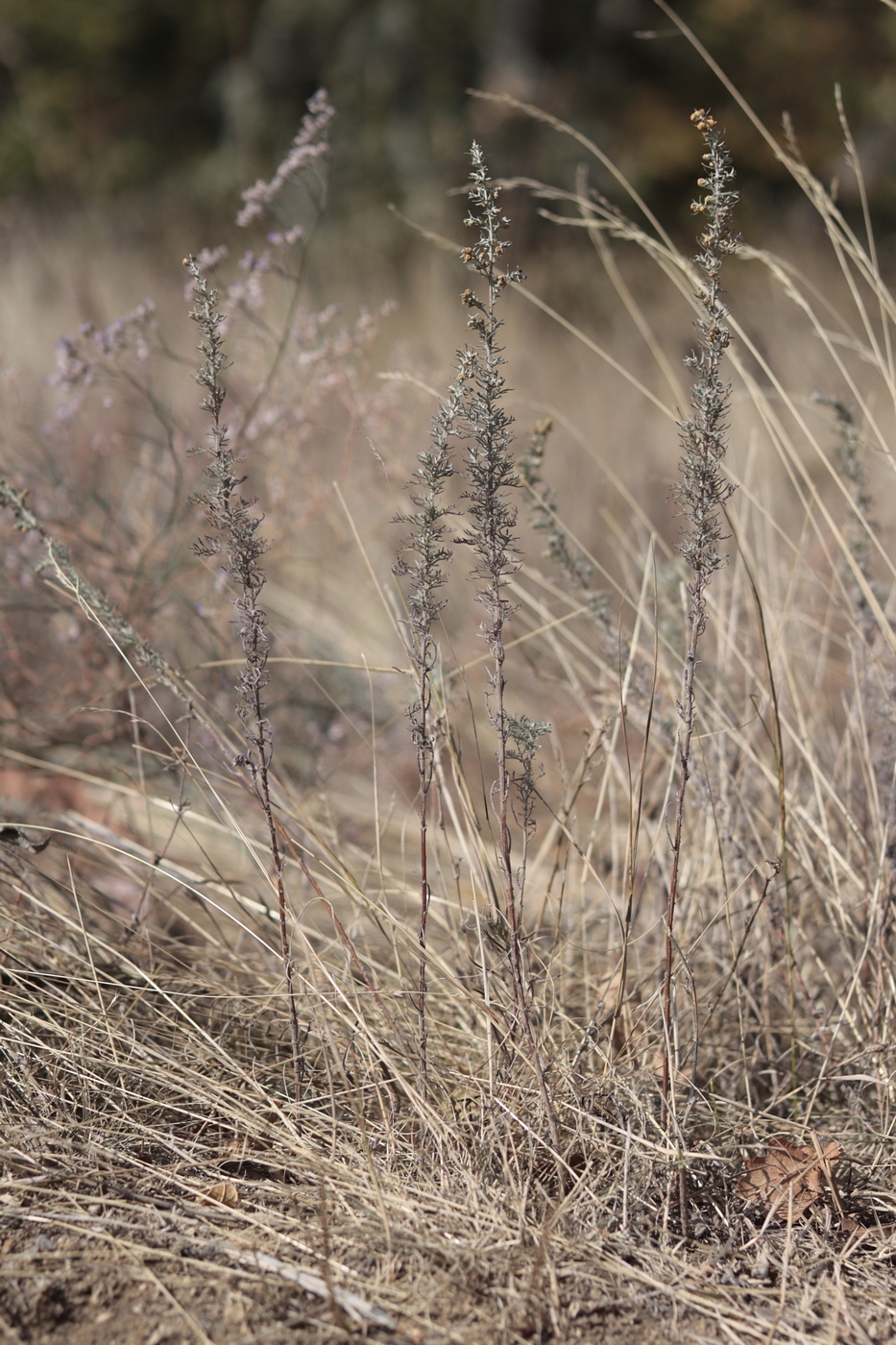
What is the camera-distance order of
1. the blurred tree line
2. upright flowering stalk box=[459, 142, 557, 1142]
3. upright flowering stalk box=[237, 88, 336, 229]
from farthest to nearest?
the blurred tree line → upright flowering stalk box=[237, 88, 336, 229] → upright flowering stalk box=[459, 142, 557, 1142]

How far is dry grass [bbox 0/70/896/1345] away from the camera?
1086 millimetres

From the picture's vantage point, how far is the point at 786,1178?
1253 millimetres

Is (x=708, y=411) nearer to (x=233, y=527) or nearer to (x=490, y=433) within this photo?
(x=490, y=433)

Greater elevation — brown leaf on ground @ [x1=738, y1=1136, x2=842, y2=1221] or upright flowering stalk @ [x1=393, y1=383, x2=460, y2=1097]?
upright flowering stalk @ [x1=393, y1=383, x2=460, y2=1097]

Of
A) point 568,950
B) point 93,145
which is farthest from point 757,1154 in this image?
point 93,145

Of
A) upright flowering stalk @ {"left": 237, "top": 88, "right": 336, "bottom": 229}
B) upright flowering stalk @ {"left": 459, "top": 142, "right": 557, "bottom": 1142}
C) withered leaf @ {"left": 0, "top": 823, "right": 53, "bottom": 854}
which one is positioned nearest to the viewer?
upright flowering stalk @ {"left": 459, "top": 142, "right": 557, "bottom": 1142}

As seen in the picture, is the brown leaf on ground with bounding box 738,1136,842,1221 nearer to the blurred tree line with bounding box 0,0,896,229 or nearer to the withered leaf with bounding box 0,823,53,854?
the withered leaf with bounding box 0,823,53,854

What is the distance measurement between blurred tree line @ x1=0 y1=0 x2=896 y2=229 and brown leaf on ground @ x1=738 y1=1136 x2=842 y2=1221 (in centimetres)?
905

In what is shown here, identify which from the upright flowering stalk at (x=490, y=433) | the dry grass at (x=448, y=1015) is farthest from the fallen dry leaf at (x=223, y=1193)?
the upright flowering stalk at (x=490, y=433)

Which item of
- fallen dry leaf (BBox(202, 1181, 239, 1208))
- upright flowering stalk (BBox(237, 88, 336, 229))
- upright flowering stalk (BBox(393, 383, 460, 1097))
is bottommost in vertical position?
fallen dry leaf (BBox(202, 1181, 239, 1208))

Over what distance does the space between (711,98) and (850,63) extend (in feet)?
6.00

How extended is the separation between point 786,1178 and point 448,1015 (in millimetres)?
478

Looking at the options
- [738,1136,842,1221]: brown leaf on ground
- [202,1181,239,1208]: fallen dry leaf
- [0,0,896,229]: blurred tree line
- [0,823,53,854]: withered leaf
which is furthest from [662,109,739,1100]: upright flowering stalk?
[0,0,896,229]: blurred tree line

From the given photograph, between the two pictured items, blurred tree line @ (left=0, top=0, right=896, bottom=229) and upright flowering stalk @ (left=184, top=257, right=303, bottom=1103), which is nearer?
upright flowering stalk @ (left=184, top=257, right=303, bottom=1103)
